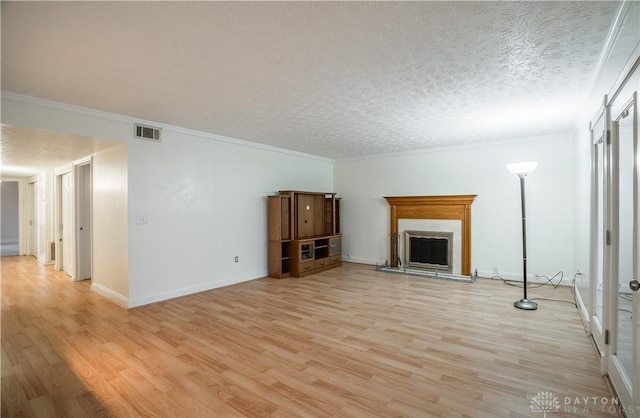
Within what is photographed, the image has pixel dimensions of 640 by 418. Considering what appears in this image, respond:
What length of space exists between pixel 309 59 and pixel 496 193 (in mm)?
4784

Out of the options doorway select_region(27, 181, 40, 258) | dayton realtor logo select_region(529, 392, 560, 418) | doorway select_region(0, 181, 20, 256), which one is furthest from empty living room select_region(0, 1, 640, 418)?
doorway select_region(0, 181, 20, 256)

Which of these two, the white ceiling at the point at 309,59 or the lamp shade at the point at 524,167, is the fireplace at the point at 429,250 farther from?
the white ceiling at the point at 309,59

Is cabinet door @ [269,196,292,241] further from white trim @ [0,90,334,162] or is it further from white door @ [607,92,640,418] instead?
white door @ [607,92,640,418]

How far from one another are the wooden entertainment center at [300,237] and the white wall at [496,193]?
104cm

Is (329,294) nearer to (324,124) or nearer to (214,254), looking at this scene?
(214,254)

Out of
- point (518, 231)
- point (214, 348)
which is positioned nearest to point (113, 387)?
point (214, 348)

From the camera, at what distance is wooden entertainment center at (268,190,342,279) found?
232 inches

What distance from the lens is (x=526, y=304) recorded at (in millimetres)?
4074

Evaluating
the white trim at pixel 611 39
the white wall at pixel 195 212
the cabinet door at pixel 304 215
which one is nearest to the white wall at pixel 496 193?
the cabinet door at pixel 304 215

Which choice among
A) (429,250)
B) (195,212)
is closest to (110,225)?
(195,212)

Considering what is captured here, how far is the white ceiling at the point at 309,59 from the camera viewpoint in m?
1.88

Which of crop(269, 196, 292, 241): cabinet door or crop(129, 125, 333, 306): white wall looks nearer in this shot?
crop(129, 125, 333, 306): white wall

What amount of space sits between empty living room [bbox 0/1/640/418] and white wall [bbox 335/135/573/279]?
4 cm

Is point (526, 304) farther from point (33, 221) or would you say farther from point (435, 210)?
point (33, 221)
